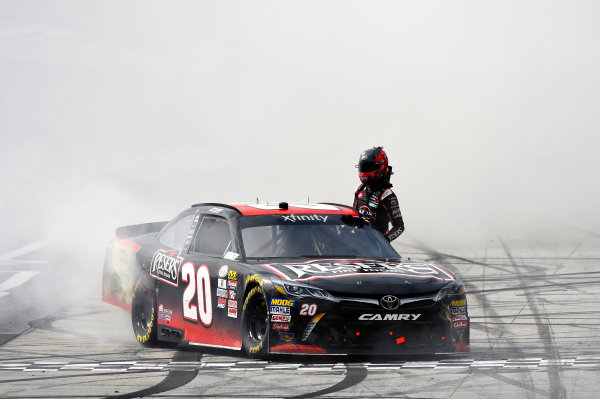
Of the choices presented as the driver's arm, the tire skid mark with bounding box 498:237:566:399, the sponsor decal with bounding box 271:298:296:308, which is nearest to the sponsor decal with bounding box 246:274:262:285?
the sponsor decal with bounding box 271:298:296:308

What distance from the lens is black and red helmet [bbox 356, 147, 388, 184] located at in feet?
32.8

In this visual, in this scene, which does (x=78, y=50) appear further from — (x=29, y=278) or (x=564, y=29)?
(x=29, y=278)

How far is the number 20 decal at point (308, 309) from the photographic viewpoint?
6.87 metres

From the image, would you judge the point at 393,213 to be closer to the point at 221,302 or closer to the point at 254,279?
the point at 221,302

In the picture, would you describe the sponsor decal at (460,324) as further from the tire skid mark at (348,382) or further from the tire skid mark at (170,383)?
the tire skid mark at (170,383)

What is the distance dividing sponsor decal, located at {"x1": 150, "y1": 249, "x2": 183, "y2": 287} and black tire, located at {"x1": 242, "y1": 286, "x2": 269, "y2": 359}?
3.91 feet

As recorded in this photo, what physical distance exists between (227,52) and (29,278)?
48.6m

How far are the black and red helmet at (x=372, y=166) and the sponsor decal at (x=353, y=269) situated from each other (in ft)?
7.55

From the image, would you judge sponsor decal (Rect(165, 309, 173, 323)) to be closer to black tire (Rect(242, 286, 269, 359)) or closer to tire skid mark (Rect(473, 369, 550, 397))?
black tire (Rect(242, 286, 269, 359))

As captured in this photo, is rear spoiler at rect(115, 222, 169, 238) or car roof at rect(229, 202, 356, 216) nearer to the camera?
car roof at rect(229, 202, 356, 216)

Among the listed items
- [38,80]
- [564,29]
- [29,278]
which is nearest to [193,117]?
[38,80]

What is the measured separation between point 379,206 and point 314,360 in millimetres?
3264

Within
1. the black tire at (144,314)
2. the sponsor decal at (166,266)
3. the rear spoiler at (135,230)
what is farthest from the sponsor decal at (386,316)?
the rear spoiler at (135,230)

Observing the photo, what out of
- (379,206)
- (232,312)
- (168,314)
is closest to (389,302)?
(232,312)
